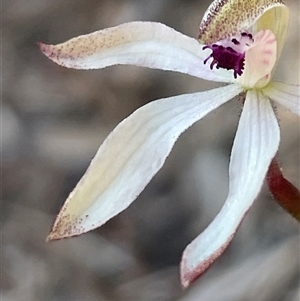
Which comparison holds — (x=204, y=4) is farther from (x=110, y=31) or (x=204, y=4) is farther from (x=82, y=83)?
(x=110, y=31)

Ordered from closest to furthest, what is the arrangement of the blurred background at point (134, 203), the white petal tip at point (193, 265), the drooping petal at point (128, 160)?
the white petal tip at point (193, 265) < the drooping petal at point (128, 160) < the blurred background at point (134, 203)

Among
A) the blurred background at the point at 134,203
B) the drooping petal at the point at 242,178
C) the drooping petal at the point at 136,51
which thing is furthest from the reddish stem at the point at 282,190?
the blurred background at the point at 134,203

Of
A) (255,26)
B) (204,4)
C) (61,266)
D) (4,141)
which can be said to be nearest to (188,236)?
(61,266)

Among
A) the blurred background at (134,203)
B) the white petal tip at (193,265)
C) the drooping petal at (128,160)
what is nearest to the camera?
the white petal tip at (193,265)

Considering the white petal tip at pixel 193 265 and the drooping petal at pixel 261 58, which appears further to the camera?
the drooping petal at pixel 261 58

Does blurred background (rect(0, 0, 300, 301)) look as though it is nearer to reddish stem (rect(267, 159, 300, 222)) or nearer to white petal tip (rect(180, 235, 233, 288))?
reddish stem (rect(267, 159, 300, 222))

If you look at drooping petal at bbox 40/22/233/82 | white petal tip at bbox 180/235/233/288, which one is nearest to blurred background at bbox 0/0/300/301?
drooping petal at bbox 40/22/233/82

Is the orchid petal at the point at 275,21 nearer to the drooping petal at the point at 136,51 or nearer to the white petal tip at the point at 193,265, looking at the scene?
the drooping petal at the point at 136,51

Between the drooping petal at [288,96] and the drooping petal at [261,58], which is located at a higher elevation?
the drooping petal at [261,58]
